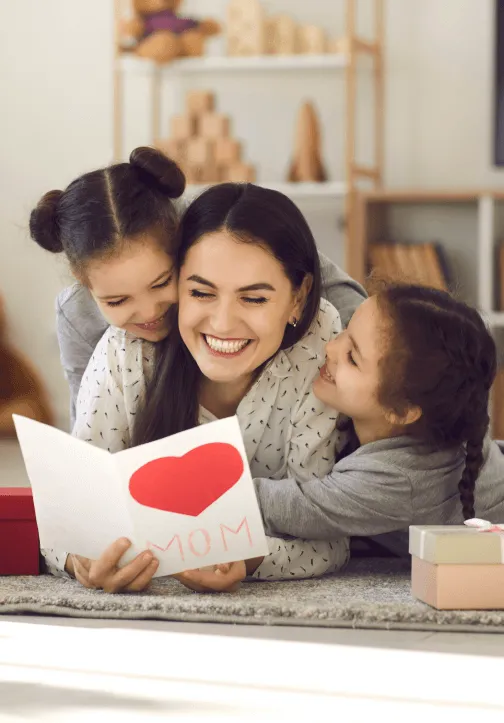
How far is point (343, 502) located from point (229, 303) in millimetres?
298

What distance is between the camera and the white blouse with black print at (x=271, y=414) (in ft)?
5.04

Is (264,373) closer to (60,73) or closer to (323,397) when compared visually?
(323,397)

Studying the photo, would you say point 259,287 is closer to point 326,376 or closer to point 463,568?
point 326,376

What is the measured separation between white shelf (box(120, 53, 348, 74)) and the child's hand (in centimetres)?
234

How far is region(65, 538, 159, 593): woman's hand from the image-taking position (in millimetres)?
1332

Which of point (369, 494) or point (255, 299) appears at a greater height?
point (255, 299)

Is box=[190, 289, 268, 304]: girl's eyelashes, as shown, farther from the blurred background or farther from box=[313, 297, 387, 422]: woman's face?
the blurred background

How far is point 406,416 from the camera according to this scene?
148 centimetres

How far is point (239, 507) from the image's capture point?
4.32 ft

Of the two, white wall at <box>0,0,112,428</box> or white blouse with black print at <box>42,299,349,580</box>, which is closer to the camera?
white blouse with black print at <box>42,299,349,580</box>

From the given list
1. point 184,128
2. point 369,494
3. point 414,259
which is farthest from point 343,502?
point 184,128

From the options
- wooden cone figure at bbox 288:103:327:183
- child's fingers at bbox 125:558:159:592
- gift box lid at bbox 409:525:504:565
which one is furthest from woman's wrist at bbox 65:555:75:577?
wooden cone figure at bbox 288:103:327:183

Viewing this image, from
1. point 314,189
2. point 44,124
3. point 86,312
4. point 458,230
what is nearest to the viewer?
point 86,312

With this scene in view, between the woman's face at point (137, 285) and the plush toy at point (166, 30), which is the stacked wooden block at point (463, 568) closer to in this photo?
the woman's face at point (137, 285)
